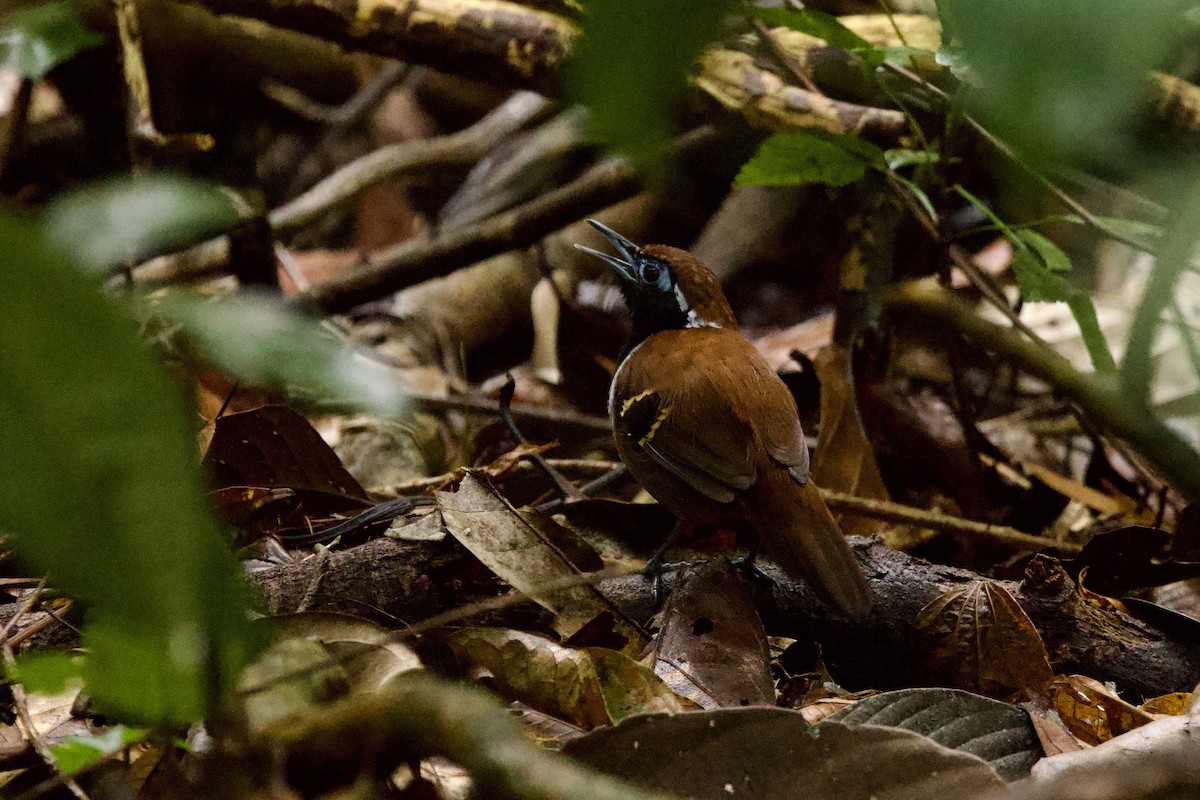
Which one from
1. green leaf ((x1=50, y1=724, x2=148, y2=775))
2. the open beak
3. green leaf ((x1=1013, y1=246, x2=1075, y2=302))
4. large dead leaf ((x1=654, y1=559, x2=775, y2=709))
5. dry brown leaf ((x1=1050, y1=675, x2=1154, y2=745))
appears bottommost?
large dead leaf ((x1=654, y1=559, x2=775, y2=709))

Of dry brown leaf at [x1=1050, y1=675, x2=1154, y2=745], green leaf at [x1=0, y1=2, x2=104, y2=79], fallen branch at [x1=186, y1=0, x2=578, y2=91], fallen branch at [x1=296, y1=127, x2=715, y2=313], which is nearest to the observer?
dry brown leaf at [x1=1050, y1=675, x2=1154, y2=745]

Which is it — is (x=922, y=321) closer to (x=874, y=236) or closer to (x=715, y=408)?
(x=874, y=236)

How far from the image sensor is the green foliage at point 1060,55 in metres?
0.66

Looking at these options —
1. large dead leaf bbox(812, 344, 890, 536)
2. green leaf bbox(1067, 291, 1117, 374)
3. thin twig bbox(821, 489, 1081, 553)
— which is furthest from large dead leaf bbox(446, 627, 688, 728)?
large dead leaf bbox(812, 344, 890, 536)

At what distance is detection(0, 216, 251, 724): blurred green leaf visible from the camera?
0.84 m

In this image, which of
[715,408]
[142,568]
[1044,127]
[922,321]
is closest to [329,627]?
[142,568]

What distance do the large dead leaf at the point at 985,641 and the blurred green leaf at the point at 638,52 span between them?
217 centimetres

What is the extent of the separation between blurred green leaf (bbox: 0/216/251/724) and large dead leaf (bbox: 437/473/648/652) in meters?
1.54

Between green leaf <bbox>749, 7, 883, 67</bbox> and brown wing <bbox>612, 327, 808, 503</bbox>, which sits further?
brown wing <bbox>612, 327, 808, 503</bbox>

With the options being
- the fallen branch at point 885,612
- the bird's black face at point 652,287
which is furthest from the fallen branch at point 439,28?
the fallen branch at point 885,612

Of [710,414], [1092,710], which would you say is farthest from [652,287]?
[1092,710]

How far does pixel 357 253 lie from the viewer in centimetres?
664

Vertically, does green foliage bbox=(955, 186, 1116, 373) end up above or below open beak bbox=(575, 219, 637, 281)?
above

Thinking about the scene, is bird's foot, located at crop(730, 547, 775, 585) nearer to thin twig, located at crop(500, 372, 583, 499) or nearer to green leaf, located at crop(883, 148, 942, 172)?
thin twig, located at crop(500, 372, 583, 499)
